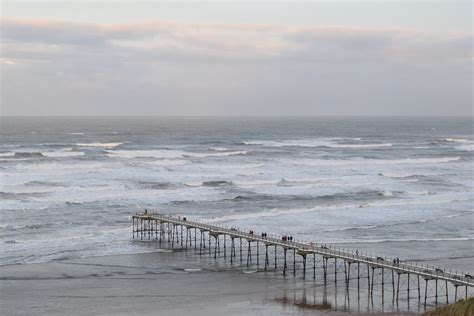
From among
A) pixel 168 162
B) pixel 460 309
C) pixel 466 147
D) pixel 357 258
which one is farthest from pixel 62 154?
pixel 460 309

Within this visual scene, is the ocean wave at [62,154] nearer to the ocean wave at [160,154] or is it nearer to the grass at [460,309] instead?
the ocean wave at [160,154]

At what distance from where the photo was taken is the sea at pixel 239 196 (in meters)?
48.1

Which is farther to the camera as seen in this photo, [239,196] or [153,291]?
[239,196]

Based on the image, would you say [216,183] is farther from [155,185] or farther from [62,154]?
[62,154]

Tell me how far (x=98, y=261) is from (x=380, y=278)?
14968 millimetres

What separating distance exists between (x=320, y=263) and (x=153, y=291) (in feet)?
33.4

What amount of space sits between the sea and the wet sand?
2.98 meters

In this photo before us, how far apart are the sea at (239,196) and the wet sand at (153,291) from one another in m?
2.98

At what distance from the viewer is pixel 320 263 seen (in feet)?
139

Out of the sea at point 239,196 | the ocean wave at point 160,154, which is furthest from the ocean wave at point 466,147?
the ocean wave at point 160,154

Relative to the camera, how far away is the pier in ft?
118

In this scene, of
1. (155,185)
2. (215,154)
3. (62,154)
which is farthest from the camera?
(215,154)

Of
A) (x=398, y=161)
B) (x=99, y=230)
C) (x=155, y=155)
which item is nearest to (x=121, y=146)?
(x=155, y=155)

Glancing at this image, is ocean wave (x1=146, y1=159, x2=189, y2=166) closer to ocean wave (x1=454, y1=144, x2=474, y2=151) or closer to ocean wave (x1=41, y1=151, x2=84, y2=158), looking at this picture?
ocean wave (x1=41, y1=151, x2=84, y2=158)
